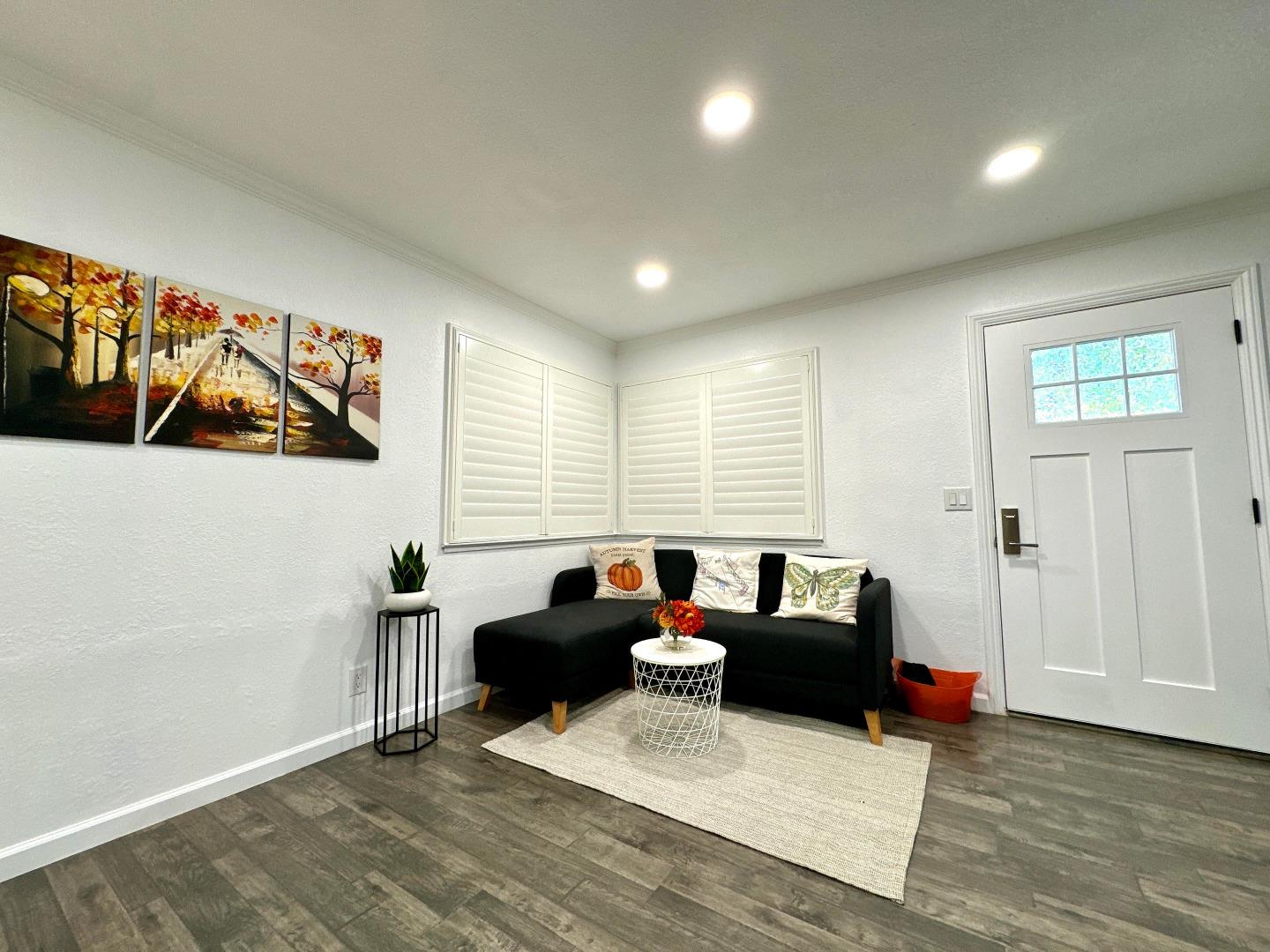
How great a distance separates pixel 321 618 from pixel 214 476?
A: 0.75m

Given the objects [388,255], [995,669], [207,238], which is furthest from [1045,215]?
[207,238]

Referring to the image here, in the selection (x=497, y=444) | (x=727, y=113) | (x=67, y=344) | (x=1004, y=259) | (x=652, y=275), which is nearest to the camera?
(x=67, y=344)

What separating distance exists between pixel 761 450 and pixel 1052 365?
1641 mm

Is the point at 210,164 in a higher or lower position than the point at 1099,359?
higher

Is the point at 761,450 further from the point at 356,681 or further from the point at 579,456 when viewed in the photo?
the point at 356,681

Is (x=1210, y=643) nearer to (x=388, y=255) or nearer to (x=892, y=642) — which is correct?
(x=892, y=642)

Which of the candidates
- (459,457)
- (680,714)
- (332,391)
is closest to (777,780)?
(680,714)

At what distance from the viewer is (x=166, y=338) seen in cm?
195

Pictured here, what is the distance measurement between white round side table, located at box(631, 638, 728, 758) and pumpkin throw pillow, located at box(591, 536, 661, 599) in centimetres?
71

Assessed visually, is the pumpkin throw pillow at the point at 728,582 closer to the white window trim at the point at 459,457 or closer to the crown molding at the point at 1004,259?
the white window trim at the point at 459,457

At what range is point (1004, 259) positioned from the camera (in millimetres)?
2869

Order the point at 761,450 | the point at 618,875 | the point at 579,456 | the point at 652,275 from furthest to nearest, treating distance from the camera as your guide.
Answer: the point at 579,456
the point at 761,450
the point at 652,275
the point at 618,875

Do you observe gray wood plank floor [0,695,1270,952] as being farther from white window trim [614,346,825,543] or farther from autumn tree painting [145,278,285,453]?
white window trim [614,346,825,543]

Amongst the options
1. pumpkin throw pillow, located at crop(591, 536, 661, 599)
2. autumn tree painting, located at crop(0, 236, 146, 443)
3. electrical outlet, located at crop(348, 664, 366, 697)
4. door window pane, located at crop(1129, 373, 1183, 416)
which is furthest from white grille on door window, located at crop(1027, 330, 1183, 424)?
autumn tree painting, located at crop(0, 236, 146, 443)
